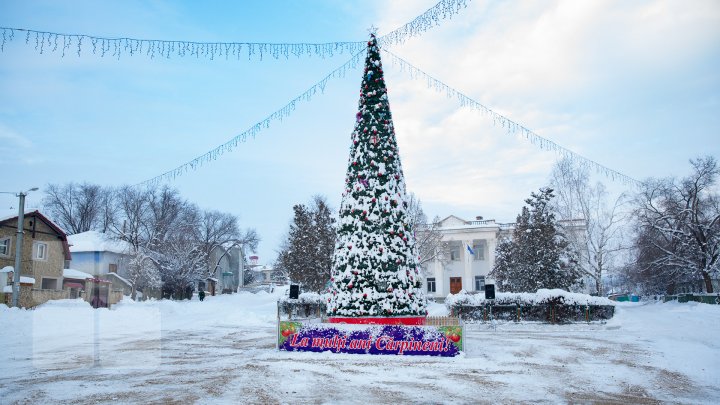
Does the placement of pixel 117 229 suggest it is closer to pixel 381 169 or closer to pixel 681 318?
pixel 381 169

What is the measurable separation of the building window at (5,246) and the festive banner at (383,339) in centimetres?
2815

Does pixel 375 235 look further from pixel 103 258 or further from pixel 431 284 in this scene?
pixel 103 258

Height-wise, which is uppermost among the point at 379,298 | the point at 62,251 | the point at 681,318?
the point at 62,251

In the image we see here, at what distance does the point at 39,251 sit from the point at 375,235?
107 ft

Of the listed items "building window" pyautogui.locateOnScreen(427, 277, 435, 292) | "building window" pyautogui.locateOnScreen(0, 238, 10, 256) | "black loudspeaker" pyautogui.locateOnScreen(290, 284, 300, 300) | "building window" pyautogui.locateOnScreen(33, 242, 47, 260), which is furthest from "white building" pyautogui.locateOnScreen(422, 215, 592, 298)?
"building window" pyautogui.locateOnScreen(0, 238, 10, 256)

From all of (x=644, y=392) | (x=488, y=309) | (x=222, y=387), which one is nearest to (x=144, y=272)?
(x=488, y=309)

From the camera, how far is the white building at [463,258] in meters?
54.8

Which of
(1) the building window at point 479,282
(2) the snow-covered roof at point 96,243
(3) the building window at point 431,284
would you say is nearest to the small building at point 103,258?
(2) the snow-covered roof at point 96,243

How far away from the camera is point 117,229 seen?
52531 millimetres

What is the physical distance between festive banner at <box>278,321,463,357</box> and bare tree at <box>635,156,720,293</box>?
27.9m

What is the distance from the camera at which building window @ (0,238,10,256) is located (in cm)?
3173

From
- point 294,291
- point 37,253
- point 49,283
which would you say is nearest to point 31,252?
point 37,253

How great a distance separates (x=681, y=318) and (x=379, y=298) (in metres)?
20.8

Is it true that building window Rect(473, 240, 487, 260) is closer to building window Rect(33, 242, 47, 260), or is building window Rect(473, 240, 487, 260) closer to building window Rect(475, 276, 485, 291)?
building window Rect(475, 276, 485, 291)
